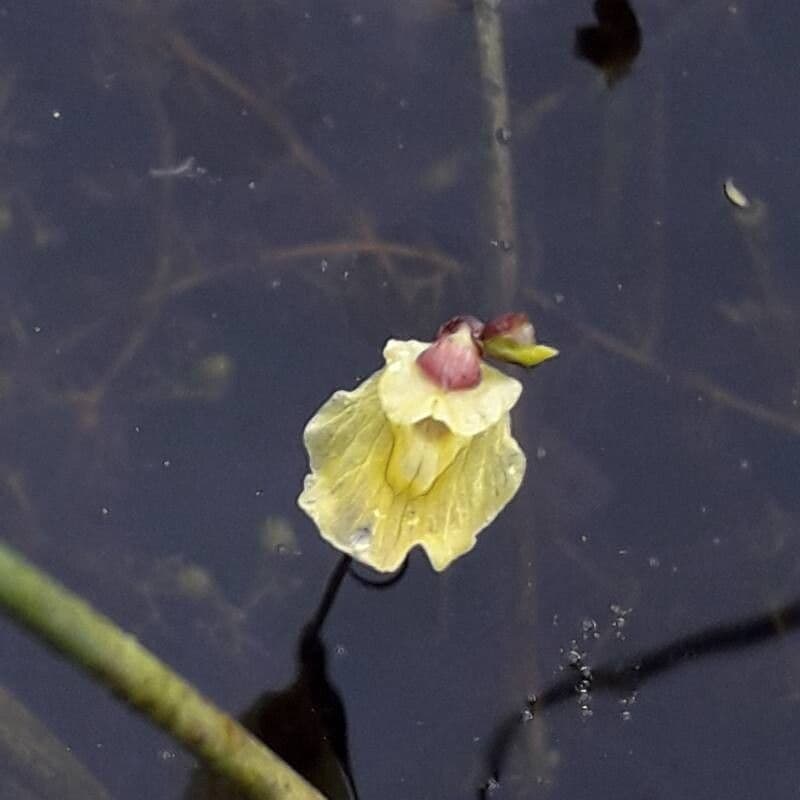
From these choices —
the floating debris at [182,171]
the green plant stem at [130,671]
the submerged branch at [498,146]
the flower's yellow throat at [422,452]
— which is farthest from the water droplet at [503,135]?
the green plant stem at [130,671]

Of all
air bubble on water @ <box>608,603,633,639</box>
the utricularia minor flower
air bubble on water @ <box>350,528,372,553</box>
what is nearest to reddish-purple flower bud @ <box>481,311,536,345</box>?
the utricularia minor flower

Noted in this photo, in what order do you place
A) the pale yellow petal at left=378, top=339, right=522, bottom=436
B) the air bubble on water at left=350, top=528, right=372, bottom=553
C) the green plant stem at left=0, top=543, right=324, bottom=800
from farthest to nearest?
1. the air bubble on water at left=350, top=528, right=372, bottom=553
2. the pale yellow petal at left=378, top=339, right=522, bottom=436
3. the green plant stem at left=0, top=543, right=324, bottom=800

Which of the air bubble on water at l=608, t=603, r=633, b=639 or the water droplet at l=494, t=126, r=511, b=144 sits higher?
the water droplet at l=494, t=126, r=511, b=144

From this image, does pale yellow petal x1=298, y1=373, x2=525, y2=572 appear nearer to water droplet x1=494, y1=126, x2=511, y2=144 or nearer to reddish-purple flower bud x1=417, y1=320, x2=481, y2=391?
reddish-purple flower bud x1=417, y1=320, x2=481, y2=391

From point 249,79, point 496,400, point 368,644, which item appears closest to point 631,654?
point 368,644

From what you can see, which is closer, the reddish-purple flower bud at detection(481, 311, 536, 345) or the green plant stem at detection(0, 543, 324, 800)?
the green plant stem at detection(0, 543, 324, 800)

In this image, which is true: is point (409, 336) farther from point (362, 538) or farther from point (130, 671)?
point (130, 671)

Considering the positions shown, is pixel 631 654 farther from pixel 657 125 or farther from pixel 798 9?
pixel 798 9
